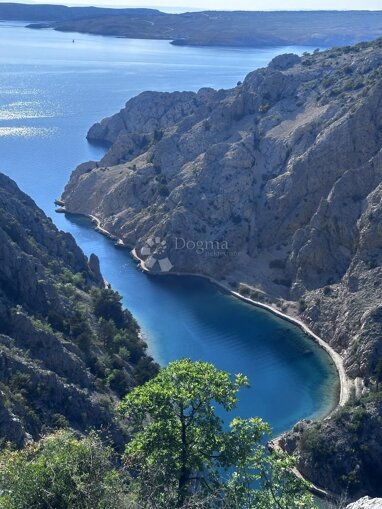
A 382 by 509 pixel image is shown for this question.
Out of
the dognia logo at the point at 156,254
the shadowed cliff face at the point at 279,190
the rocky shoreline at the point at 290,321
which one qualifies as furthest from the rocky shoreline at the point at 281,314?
the shadowed cliff face at the point at 279,190

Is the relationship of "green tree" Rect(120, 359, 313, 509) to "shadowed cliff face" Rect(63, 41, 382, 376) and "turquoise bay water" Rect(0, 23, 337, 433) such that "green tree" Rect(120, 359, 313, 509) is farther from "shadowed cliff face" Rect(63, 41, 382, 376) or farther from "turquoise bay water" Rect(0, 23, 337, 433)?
"shadowed cliff face" Rect(63, 41, 382, 376)

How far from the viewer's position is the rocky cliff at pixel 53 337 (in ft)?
114

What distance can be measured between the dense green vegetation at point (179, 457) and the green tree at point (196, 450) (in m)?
0.03

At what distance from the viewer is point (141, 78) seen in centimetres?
19150

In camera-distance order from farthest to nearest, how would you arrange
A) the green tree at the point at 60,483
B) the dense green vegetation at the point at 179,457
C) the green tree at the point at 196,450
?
the green tree at the point at 196,450
the dense green vegetation at the point at 179,457
the green tree at the point at 60,483

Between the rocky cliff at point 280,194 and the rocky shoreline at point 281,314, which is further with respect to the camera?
the rocky cliff at point 280,194

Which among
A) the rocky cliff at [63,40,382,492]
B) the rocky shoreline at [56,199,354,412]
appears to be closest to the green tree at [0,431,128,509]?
the rocky cliff at [63,40,382,492]

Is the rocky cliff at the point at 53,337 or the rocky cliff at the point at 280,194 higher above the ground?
the rocky cliff at the point at 280,194

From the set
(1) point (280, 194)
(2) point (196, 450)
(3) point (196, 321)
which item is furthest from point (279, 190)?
(2) point (196, 450)

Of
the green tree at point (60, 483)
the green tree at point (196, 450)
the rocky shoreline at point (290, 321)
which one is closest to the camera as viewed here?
the green tree at point (60, 483)

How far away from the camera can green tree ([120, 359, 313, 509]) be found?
64.9ft

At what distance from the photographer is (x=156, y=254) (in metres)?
72.6

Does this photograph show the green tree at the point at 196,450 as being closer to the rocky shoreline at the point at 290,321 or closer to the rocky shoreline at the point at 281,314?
the rocky shoreline at the point at 290,321

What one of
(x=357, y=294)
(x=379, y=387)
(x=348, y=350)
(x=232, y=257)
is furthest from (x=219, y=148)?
(x=379, y=387)
